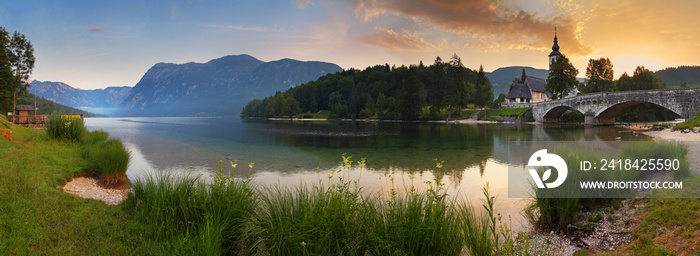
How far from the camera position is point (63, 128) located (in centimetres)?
1972

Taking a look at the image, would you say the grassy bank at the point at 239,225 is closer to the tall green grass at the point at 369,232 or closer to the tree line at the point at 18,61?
the tall green grass at the point at 369,232

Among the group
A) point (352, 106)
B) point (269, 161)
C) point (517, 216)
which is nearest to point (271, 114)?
point (352, 106)

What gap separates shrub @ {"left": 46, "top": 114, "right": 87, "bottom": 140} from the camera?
19516mm

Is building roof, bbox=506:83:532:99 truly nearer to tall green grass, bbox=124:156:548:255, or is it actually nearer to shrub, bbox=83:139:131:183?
shrub, bbox=83:139:131:183

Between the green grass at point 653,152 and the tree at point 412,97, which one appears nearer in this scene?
the green grass at point 653,152

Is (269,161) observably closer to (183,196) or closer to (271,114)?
(183,196)

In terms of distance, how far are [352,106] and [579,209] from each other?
129 m

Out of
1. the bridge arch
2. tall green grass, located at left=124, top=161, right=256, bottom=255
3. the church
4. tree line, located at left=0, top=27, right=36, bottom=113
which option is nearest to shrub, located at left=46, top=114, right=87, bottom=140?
tall green grass, located at left=124, top=161, right=256, bottom=255

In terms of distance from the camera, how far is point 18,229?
6.10 m

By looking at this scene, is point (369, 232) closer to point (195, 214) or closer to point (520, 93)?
point (195, 214)

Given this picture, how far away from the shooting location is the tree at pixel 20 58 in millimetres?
50822

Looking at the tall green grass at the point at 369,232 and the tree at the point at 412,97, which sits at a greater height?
the tree at the point at 412,97

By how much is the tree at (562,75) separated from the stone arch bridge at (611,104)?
6.25 m

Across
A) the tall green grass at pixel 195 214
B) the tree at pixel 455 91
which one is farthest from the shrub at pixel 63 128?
the tree at pixel 455 91
